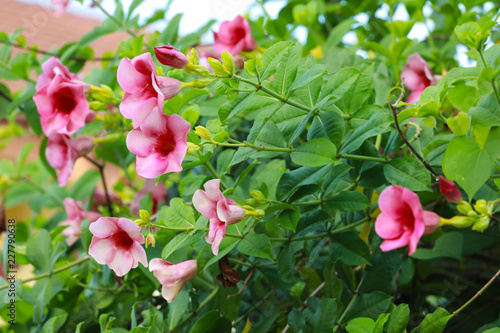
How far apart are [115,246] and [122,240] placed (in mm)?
13

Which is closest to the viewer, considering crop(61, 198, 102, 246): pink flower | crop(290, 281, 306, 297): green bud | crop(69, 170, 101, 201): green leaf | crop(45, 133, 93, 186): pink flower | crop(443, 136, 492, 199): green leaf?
crop(443, 136, 492, 199): green leaf

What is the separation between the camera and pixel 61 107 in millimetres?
805

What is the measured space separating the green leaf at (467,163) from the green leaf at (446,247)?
0.26 m

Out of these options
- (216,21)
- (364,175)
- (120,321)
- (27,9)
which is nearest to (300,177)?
(364,175)

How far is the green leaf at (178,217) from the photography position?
0.65 m

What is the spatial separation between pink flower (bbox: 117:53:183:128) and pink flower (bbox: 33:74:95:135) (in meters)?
0.23

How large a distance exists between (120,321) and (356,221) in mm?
471

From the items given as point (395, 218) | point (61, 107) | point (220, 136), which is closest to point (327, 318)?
point (395, 218)

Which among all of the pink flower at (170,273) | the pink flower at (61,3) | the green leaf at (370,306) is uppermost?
the pink flower at (61,3)

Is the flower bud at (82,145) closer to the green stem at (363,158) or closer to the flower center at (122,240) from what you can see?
the flower center at (122,240)

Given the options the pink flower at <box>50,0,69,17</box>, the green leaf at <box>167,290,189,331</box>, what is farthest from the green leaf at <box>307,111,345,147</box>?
the pink flower at <box>50,0,69,17</box>

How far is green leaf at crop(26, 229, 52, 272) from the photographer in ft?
2.94

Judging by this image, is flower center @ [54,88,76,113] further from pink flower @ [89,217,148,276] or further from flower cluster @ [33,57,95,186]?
pink flower @ [89,217,148,276]

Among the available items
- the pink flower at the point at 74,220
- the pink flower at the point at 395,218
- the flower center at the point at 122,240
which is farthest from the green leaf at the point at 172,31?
the pink flower at the point at 395,218
